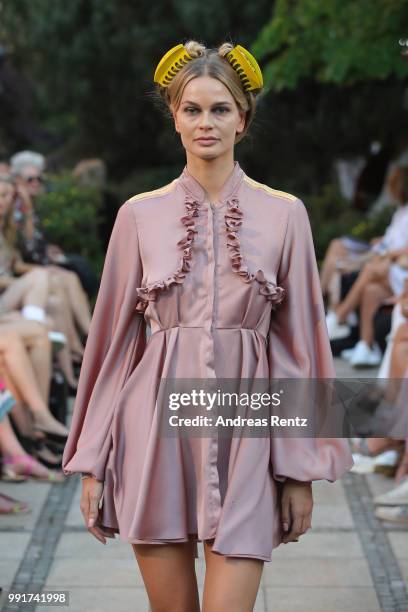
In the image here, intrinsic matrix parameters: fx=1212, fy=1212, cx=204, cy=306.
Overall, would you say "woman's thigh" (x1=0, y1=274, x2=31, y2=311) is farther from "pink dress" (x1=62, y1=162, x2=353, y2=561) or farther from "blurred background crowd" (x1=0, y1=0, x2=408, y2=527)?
"pink dress" (x1=62, y1=162, x2=353, y2=561)

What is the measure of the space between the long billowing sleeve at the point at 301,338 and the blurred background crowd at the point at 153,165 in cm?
57

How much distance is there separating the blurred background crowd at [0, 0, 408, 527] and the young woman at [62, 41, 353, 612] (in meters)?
0.38

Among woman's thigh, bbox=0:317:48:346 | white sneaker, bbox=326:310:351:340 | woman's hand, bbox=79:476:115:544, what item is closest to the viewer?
woman's hand, bbox=79:476:115:544

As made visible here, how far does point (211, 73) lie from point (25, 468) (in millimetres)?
4221

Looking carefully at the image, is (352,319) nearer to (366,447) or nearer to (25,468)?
(366,447)

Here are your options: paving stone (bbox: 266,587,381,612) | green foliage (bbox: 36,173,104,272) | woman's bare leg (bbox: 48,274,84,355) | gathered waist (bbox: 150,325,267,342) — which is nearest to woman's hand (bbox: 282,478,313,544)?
gathered waist (bbox: 150,325,267,342)

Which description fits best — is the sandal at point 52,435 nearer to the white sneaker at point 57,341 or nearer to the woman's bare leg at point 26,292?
the white sneaker at point 57,341

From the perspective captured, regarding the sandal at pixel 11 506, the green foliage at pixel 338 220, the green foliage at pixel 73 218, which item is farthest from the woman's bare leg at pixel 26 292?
the green foliage at pixel 338 220

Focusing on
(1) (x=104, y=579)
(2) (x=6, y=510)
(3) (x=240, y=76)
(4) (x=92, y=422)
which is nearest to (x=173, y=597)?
(4) (x=92, y=422)

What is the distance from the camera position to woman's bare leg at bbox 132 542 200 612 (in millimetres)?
3371

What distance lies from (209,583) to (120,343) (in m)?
0.74

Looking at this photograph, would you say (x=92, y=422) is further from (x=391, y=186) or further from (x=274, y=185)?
(x=274, y=185)

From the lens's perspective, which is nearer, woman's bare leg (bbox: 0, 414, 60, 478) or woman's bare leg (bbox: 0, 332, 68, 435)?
woman's bare leg (bbox: 0, 414, 60, 478)

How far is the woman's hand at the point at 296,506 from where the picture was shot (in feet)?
11.1
